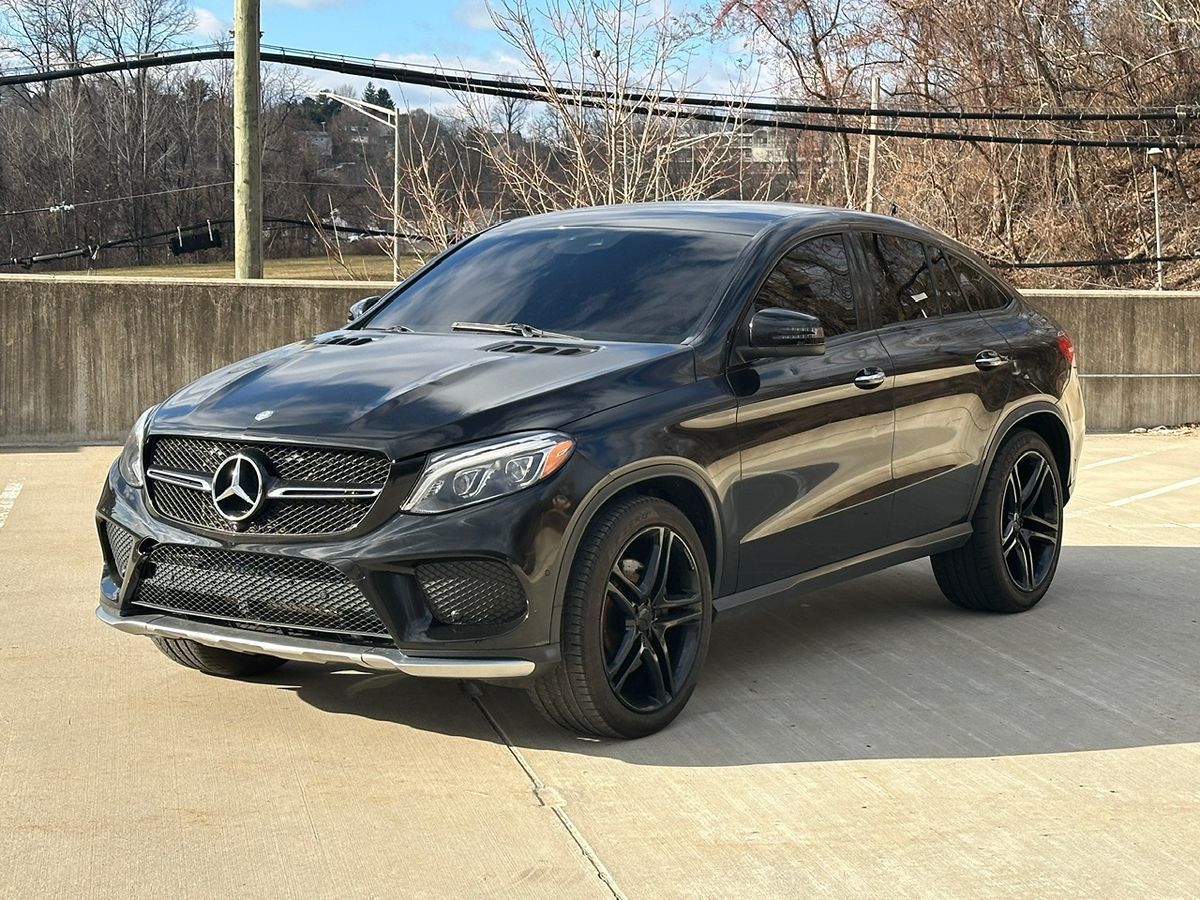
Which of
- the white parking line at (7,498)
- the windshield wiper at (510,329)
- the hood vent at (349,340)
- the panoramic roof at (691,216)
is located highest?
the panoramic roof at (691,216)

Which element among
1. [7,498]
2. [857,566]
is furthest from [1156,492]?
[7,498]

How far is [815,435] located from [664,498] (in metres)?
0.81

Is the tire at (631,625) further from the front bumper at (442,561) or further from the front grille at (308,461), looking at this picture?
the front grille at (308,461)

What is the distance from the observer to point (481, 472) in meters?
4.68

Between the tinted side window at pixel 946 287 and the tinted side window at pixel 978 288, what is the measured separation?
0.04m

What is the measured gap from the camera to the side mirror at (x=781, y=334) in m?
5.46

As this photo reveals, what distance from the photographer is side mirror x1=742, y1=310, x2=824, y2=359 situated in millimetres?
5457

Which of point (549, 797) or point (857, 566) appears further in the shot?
point (857, 566)

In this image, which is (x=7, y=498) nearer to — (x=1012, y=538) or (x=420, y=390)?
(x=420, y=390)

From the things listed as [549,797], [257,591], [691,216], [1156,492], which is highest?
[691,216]

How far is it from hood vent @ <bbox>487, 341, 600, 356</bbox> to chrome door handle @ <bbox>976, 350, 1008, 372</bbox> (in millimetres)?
2147

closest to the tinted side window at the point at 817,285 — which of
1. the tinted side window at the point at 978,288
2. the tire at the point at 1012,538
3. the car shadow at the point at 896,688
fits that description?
the tinted side window at the point at 978,288

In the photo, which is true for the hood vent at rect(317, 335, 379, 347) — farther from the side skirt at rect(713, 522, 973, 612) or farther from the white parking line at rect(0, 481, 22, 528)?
the white parking line at rect(0, 481, 22, 528)

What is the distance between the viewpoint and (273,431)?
15.8 ft
